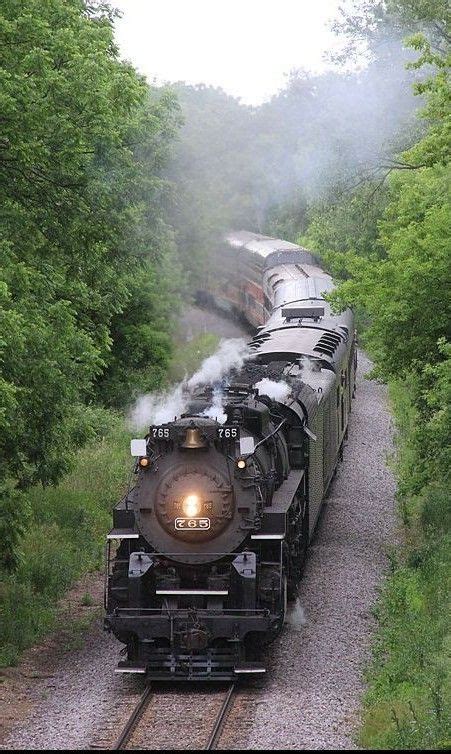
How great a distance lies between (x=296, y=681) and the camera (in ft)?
46.4

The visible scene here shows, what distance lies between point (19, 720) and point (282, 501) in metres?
4.55

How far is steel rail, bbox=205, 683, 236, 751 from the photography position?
39.4ft

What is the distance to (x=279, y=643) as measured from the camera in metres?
15.7

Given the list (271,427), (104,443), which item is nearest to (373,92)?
(104,443)

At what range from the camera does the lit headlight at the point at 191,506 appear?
1439cm

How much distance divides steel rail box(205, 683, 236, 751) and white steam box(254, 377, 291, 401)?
15.9 ft

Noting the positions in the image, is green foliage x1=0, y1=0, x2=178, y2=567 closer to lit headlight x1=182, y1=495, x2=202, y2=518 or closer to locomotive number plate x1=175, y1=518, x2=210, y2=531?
lit headlight x1=182, y1=495, x2=202, y2=518

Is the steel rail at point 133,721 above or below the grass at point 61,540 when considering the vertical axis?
below

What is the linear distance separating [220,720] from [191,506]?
9.37ft

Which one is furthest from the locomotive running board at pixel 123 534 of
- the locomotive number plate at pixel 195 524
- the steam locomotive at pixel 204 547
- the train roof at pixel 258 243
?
the train roof at pixel 258 243

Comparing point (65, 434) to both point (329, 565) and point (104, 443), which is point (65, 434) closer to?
point (329, 565)

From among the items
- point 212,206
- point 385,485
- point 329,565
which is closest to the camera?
point 329,565

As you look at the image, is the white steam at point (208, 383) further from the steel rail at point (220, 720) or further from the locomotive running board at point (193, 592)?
the steel rail at point (220, 720)

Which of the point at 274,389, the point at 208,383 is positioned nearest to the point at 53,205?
the point at 208,383
